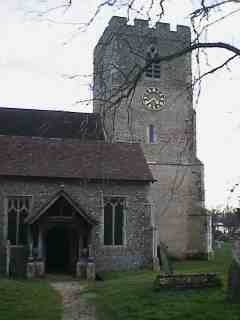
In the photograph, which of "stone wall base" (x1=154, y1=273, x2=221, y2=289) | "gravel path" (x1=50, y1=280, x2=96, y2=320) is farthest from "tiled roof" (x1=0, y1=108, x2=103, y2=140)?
"stone wall base" (x1=154, y1=273, x2=221, y2=289)

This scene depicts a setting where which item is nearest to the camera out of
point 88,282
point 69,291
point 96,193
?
point 69,291

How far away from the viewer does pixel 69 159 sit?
23.5 m

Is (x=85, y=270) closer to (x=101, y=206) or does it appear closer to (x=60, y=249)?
(x=60, y=249)

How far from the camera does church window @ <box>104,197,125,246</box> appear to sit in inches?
906

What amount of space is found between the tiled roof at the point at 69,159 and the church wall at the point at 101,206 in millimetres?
414

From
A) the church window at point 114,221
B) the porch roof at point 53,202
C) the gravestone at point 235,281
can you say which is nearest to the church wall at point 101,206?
the church window at point 114,221

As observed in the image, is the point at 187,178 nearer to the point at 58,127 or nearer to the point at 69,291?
the point at 58,127

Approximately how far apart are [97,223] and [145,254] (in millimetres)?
2940

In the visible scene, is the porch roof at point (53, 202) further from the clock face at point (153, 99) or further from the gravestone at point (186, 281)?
the clock face at point (153, 99)

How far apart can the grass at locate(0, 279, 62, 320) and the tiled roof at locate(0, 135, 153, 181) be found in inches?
266

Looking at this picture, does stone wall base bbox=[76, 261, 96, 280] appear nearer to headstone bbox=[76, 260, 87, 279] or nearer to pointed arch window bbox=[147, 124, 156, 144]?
headstone bbox=[76, 260, 87, 279]

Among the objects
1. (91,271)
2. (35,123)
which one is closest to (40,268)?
(91,271)

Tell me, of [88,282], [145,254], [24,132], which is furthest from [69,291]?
[24,132]

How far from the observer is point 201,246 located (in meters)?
30.4
